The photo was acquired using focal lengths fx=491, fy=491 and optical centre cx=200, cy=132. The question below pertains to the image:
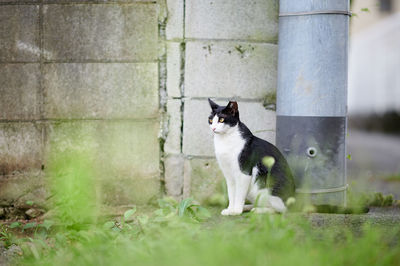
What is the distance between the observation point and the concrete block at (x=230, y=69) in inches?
149

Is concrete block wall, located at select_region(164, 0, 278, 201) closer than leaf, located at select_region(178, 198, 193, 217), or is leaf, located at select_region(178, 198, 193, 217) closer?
leaf, located at select_region(178, 198, 193, 217)

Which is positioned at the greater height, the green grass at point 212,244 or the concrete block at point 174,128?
the concrete block at point 174,128

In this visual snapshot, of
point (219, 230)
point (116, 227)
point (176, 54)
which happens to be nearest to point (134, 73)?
point (176, 54)

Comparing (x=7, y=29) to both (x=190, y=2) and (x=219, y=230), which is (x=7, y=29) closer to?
(x=190, y=2)

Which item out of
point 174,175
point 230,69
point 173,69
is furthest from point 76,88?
point 230,69

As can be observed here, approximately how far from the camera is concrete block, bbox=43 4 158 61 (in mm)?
3760

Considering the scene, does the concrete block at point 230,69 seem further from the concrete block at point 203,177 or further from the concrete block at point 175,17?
the concrete block at point 203,177

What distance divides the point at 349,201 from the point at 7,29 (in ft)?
9.92

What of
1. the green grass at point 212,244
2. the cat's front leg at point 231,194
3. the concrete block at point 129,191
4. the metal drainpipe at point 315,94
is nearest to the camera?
the green grass at point 212,244

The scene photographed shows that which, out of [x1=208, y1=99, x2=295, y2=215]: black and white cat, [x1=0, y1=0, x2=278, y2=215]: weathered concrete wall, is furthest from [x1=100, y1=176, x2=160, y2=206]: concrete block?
[x1=208, y1=99, x2=295, y2=215]: black and white cat

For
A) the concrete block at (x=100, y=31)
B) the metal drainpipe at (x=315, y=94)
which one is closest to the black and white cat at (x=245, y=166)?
the metal drainpipe at (x=315, y=94)

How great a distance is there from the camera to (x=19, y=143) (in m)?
3.81

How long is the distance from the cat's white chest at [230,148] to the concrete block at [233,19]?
90 cm

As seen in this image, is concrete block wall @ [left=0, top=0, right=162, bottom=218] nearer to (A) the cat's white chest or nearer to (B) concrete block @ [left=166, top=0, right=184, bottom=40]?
(B) concrete block @ [left=166, top=0, right=184, bottom=40]
